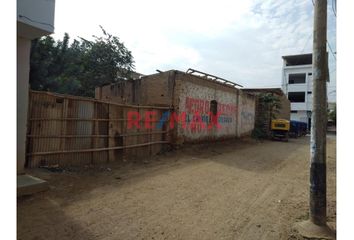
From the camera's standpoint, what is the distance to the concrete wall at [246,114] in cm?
1720

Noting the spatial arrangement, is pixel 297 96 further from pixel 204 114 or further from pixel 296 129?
pixel 204 114

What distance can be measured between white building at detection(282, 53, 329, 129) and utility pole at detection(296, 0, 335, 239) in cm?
4221

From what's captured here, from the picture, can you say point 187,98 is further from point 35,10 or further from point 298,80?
point 298,80

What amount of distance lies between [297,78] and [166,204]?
48.2 metres

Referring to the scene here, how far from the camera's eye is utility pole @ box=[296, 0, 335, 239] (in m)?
3.56

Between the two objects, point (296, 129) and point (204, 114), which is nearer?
point (204, 114)

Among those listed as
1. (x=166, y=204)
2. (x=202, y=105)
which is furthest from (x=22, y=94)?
(x=202, y=105)

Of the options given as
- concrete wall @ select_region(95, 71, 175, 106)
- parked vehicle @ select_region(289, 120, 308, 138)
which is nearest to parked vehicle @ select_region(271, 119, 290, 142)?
parked vehicle @ select_region(289, 120, 308, 138)

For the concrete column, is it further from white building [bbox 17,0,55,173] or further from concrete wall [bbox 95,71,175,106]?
concrete wall [bbox 95,71,175,106]

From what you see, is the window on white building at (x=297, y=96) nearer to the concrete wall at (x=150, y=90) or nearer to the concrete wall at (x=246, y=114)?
the concrete wall at (x=246, y=114)

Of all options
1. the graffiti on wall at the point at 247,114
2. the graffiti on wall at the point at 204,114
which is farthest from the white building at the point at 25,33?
the graffiti on wall at the point at 247,114

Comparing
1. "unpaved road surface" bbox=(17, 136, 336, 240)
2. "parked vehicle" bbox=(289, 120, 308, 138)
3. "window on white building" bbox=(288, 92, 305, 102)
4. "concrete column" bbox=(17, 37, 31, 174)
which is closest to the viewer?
"unpaved road surface" bbox=(17, 136, 336, 240)

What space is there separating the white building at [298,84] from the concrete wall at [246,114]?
1040 inches

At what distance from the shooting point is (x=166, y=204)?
449 cm
